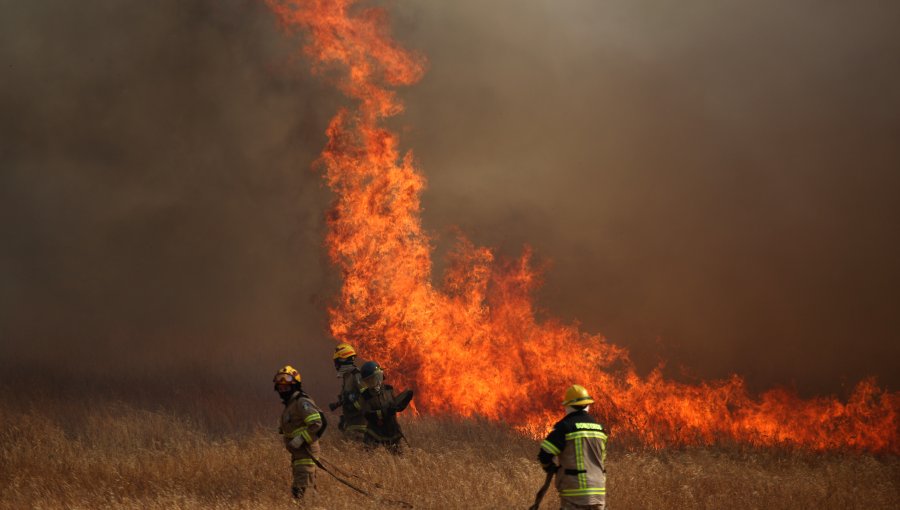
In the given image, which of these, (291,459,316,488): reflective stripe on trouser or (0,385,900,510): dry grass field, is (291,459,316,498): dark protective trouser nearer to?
(291,459,316,488): reflective stripe on trouser

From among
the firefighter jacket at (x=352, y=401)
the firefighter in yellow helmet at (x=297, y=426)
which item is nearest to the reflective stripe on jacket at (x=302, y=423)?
the firefighter in yellow helmet at (x=297, y=426)

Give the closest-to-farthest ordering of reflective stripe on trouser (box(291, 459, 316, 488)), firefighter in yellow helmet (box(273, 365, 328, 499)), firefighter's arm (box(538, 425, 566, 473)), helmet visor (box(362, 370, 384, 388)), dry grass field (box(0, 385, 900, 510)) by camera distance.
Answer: firefighter's arm (box(538, 425, 566, 473)) < firefighter in yellow helmet (box(273, 365, 328, 499)) < reflective stripe on trouser (box(291, 459, 316, 488)) < dry grass field (box(0, 385, 900, 510)) < helmet visor (box(362, 370, 384, 388))

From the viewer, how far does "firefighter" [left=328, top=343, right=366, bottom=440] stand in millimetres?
14102

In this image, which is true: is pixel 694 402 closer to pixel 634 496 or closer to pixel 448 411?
pixel 448 411

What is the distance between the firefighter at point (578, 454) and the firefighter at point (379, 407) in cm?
636

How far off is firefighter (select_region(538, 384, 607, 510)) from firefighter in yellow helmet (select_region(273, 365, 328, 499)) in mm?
3400

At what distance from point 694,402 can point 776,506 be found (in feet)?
23.0

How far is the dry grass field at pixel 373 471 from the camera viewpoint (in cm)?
1113

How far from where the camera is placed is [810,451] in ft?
51.0

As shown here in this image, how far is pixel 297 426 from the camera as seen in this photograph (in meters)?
10.3

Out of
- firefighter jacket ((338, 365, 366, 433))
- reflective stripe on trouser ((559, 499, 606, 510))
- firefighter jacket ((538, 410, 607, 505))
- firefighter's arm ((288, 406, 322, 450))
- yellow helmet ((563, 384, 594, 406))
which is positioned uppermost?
firefighter jacket ((338, 365, 366, 433))

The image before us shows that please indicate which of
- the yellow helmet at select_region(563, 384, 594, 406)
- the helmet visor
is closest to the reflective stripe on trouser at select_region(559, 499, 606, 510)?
the yellow helmet at select_region(563, 384, 594, 406)

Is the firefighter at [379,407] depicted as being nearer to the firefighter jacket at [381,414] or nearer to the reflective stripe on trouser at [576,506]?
the firefighter jacket at [381,414]

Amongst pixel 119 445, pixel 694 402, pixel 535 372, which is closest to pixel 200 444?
pixel 119 445
